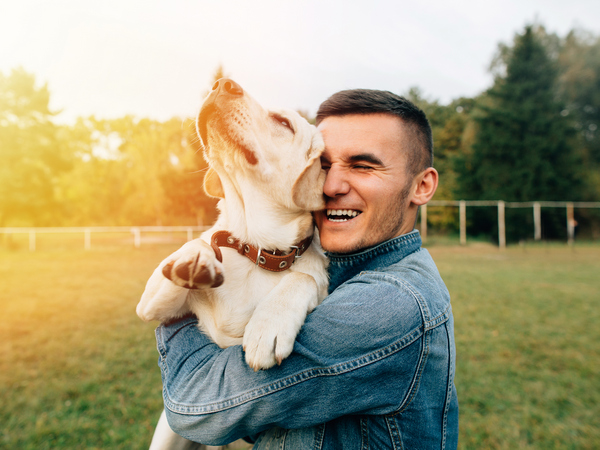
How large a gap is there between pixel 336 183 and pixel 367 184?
0.53 ft

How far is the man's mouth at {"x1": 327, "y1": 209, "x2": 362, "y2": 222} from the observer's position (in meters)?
1.94

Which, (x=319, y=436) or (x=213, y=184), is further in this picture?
(x=213, y=184)

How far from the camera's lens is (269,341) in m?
1.39

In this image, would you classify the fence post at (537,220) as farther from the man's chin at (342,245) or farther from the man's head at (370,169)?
the man's chin at (342,245)

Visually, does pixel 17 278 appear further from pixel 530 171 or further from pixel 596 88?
pixel 596 88

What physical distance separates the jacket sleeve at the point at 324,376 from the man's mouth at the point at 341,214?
1.74 ft

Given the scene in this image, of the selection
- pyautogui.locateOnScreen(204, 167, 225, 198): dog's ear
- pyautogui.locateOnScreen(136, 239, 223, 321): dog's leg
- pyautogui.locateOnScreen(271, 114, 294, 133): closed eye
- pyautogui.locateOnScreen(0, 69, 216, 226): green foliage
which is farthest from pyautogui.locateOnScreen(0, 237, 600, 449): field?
pyautogui.locateOnScreen(0, 69, 216, 226): green foliage

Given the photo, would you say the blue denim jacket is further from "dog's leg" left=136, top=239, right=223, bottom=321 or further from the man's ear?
the man's ear

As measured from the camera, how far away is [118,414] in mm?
3934

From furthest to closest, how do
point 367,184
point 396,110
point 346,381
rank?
point 396,110 < point 367,184 < point 346,381

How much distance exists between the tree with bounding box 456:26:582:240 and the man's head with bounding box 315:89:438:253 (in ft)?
85.5

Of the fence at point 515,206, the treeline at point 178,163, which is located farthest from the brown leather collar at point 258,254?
the fence at point 515,206

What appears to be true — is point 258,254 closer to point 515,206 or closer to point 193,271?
point 193,271

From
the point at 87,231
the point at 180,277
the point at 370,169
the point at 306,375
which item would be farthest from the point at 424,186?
the point at 87,231
